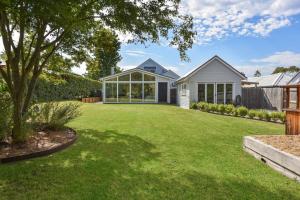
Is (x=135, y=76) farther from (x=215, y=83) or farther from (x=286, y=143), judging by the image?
(x=286, y=143)

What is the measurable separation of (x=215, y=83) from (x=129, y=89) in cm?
994

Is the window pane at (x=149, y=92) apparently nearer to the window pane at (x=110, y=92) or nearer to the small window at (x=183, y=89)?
the window pane at (x=110, y=92)

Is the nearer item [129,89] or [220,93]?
[220,93]

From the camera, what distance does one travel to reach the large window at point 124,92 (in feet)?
97.5

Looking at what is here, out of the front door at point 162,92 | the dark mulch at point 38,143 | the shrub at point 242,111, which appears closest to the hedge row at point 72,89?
the front door at point 162,92

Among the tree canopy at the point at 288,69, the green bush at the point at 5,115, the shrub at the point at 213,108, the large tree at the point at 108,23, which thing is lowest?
the shrub at the point at 213,108

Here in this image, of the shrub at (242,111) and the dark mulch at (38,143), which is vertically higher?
the shrub at (242,111)

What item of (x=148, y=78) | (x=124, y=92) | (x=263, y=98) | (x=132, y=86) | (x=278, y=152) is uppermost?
(x=148, y=78)

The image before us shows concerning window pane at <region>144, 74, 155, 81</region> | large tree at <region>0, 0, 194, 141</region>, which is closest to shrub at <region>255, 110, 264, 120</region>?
large tree at <region>0, 0, 194, 141</region>

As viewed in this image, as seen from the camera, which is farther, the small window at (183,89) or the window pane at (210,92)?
the small window at (183,89)

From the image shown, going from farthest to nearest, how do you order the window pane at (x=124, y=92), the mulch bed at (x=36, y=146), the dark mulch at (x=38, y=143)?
1. the window pane at (x=124, y=92)
2. the dark mulch at (x=38, y=143)
3. the mulch bed at (x=36, y=146)

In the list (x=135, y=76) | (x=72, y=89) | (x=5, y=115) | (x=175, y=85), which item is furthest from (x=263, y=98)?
(x=5, y=115)

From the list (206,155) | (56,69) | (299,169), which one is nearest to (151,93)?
(56,69)

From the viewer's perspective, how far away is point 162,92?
30.6m
